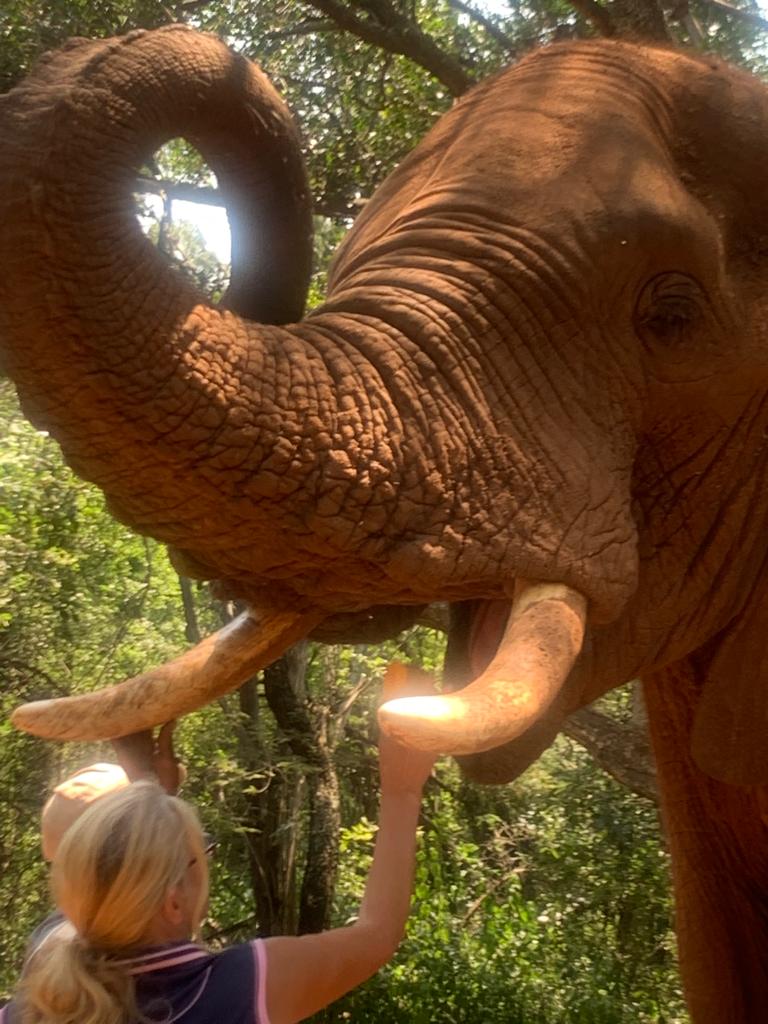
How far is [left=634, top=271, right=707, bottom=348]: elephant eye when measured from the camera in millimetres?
2135

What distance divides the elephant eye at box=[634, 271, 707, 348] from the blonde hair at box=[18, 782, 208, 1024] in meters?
1.16

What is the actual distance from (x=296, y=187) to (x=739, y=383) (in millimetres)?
866

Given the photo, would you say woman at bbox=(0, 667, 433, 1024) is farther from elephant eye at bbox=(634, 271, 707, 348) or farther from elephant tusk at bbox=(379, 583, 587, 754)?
elephant eye at bbox=(634, 271, 707, 348)

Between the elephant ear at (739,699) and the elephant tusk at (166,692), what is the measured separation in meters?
0.83

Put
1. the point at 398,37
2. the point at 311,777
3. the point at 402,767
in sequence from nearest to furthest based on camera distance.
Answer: the point at 402,767, the point at 398,37, the point at 311,777

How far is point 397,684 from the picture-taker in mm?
2016

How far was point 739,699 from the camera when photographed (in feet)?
7.78

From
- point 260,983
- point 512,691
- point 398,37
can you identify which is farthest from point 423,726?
point 398,37

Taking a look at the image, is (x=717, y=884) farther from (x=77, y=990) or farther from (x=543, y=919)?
(x=543, y=919)

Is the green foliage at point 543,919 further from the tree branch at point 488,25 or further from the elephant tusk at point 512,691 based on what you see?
the tree branch at point 488,25

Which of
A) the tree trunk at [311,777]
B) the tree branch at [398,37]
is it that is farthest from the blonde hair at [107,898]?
the tree trunk at [311,777]

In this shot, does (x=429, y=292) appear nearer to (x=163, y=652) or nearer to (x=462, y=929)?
(x=462, y=929)

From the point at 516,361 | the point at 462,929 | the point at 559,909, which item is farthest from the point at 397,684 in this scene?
the point at 559,909

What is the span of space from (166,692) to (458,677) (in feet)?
1.72
